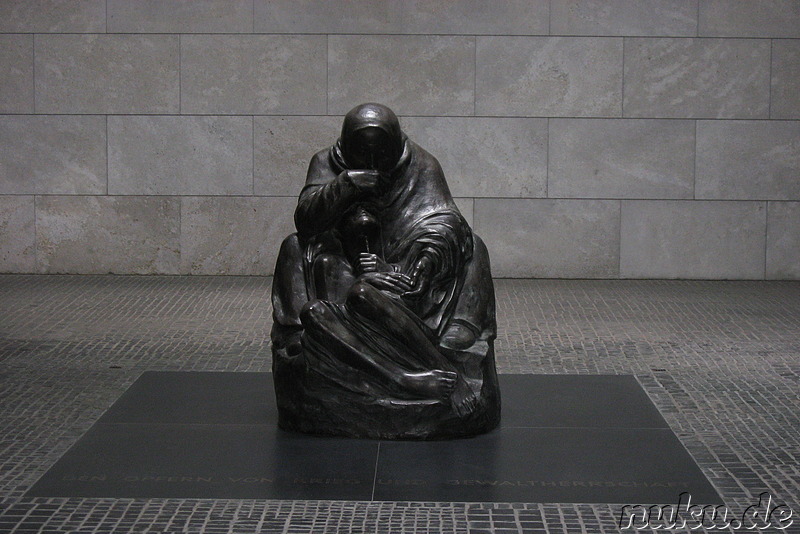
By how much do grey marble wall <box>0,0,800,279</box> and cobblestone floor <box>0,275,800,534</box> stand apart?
0.48 meters

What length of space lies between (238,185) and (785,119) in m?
5.82

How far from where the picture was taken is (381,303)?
641 cm

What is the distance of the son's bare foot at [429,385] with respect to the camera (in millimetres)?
6359

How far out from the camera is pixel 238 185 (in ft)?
40.1

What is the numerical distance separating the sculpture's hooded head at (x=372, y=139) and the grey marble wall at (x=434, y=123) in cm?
511

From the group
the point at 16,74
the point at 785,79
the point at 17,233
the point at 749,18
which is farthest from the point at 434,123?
the point at 17,233

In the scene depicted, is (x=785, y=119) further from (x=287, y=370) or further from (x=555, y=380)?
(x=287, y=370)

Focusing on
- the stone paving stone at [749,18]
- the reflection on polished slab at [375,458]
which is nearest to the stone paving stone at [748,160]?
the stone paving stone at [749,18]

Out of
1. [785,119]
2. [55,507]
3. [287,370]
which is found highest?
[785,119]

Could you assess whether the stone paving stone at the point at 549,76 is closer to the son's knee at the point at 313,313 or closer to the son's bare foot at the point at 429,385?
the son's knee at the point at 313,313

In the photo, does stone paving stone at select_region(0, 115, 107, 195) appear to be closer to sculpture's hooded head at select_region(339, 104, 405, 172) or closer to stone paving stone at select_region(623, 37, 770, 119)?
stone paving stone at select_region(623, 37, 770, 119)

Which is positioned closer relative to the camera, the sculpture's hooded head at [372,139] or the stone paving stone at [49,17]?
the sculpture's hooded head at [372,139]

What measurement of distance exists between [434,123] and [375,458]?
657cm

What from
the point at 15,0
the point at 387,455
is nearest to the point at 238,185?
the point at 15,0
